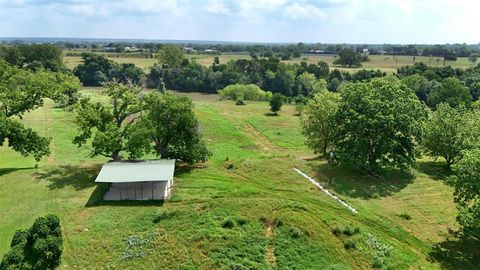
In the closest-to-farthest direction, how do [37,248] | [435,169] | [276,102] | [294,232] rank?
1. [37,248]
2. [294,232]
3. [435,169]
4. [276,102]

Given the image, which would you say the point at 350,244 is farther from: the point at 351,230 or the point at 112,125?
the point at 112,125

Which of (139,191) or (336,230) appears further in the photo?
(139,191)

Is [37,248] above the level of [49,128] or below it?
above

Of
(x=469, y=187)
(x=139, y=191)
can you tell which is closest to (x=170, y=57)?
(x=139, y=191)

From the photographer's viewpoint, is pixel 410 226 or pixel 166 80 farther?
A: pixel 166 80

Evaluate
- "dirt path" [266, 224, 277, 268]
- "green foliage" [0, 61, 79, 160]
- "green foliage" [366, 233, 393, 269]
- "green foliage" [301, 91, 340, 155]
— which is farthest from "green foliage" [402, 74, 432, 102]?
"dirt path" [266, 224, 277, 268]

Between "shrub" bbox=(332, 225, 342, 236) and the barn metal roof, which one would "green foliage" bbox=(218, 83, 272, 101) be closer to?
the barn metal roof

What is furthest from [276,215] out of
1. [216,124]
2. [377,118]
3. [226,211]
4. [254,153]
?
[216,124]

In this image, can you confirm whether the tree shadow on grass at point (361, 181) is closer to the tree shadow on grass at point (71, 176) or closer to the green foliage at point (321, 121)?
the green foliage at point (321, 121)

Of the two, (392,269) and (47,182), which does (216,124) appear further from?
(392,269)
